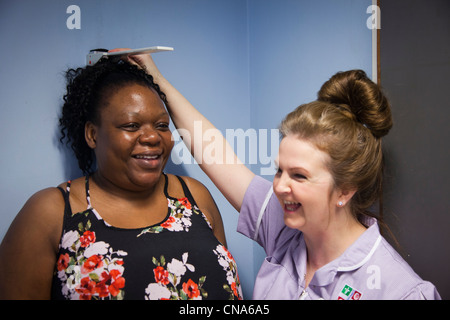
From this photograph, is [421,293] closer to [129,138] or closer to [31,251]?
[129,138]

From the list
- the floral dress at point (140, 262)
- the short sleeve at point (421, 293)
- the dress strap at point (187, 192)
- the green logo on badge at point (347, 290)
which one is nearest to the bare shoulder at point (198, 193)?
the dress strap at point (187, 192)

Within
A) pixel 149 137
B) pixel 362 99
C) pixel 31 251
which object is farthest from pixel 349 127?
pixel 31 251

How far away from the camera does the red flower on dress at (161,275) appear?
115 centimetres

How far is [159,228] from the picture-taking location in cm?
124

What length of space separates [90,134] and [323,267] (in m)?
0.81

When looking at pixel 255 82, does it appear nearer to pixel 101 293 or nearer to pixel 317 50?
pixel 317 50

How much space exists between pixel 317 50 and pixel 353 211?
0.70m

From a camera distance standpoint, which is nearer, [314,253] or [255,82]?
[314,253]

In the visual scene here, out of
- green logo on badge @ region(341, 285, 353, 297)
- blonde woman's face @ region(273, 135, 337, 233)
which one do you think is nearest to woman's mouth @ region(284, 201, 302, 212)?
blonde woman's face @ region(273, 135, 337, 233)

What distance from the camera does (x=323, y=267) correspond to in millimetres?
1167

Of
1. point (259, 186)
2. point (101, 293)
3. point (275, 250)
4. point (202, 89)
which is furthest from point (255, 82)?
point (101, 293)

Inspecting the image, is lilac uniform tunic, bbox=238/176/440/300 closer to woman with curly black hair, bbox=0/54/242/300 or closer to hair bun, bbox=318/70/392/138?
woman with curly black hair, bbox=0/54/242/300

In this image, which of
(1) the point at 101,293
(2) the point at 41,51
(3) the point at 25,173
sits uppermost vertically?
(2) the point at 41,51

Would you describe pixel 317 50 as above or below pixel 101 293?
above
